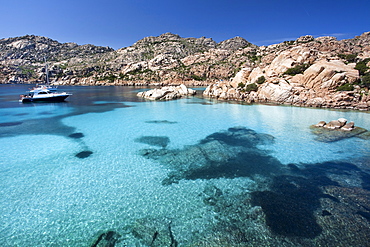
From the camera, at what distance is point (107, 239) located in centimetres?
651

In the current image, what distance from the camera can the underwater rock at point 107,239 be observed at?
6281 millimetres

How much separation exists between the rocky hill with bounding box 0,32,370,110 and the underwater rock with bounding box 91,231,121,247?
4208 cm

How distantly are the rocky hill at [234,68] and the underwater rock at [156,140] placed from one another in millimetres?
32292

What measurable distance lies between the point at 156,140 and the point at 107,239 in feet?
36.6

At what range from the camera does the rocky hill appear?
38094 mm

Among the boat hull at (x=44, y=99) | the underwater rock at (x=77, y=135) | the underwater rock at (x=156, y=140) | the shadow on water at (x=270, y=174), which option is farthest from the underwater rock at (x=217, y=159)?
the boat hull at (x=44, y=99)

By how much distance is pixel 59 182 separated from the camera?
10.3 metres

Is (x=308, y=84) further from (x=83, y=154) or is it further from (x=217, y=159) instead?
(x=83, y=154)

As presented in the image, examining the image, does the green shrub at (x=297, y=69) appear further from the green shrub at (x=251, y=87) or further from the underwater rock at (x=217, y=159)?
the underwater rock at (x=217, y=159)

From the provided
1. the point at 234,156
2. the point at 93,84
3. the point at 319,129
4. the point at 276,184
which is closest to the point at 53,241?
the point at 276,184

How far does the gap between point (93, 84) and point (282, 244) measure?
147703 millimetres

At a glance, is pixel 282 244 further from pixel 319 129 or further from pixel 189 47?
pixel 189 47

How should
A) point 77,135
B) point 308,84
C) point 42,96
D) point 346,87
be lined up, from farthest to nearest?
point 42,96 → point 308,84 → point 346,87 → point 77,135

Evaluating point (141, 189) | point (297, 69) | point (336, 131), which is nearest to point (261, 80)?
point (297, 69)
